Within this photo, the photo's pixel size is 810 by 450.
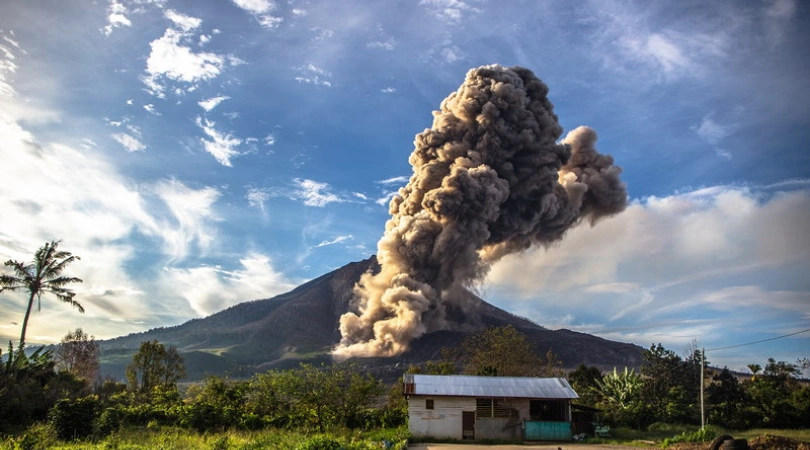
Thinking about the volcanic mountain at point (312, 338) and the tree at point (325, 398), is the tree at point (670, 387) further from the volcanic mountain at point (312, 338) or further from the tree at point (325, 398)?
the volcanic mountain at point (312, 338)

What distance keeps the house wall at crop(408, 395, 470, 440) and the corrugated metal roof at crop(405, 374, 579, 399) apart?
16.2 inches

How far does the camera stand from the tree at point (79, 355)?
5228 centimetres

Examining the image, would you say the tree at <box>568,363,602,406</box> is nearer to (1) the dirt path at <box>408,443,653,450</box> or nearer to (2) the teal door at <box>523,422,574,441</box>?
(2) the teal door at <box>523,422,574,441</box>

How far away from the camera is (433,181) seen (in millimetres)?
76500

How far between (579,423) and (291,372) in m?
16.6

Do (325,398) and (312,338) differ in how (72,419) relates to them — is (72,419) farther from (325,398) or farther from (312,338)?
(312,338)

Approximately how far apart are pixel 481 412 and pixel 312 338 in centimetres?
12818

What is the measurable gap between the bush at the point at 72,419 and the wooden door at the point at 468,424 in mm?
17166

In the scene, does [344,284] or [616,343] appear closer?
[616,343]

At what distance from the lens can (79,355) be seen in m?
54.0

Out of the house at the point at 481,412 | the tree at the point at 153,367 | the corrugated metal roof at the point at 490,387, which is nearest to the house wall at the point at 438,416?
the house at the point at 481,412

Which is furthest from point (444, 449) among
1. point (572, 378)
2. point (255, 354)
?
point (255, 354)

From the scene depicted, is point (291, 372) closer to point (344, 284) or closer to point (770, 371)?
point (770, 371)

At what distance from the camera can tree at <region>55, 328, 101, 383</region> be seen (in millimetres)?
52281
